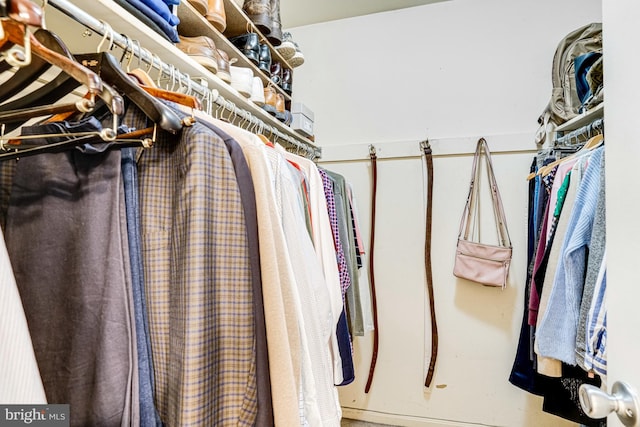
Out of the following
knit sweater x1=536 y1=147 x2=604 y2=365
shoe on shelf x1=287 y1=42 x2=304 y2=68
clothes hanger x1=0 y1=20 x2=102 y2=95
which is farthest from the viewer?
shoe on shelf x1=287 y1=42 x2=304 y2=68

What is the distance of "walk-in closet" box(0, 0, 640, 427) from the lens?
462 millimetres

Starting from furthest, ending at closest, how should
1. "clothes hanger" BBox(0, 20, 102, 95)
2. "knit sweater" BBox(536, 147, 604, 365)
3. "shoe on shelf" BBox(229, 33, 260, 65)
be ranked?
"shoe on shelf" BBox(229, 33, 260, 65), "knit sweater" BBox(536, 147, 604, 365), "clothes hanger" BBox(0, 20, 102, 95)

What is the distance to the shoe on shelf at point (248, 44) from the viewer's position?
1.37 metres

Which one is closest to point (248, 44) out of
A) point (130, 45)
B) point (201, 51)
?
point (201, 51)

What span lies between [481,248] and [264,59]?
1381 mm

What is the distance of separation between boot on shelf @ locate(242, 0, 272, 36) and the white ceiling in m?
0.56

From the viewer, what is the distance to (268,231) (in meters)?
0.58

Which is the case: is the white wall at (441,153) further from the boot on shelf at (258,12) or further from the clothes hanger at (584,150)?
the boot on shelf at (258,12)

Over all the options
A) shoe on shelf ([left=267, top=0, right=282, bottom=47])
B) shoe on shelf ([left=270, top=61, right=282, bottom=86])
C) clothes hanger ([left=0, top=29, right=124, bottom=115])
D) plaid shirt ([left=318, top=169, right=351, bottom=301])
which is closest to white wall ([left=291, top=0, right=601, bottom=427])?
shoe on shelf ([left=270, top=61, right=282, bottom=86])

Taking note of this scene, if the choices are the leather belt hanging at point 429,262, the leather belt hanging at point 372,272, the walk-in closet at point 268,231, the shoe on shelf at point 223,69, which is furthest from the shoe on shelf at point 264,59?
the leather belt hanging at point 429,262

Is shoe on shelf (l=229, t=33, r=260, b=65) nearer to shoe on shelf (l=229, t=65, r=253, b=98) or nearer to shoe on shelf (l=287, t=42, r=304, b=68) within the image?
shoe on shelf (l=229, t=65, r=253, b=98)

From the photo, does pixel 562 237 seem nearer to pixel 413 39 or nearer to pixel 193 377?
pixel 193 377

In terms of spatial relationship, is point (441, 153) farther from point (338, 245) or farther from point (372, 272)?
point (338, 245)

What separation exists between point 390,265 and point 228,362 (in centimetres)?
150
